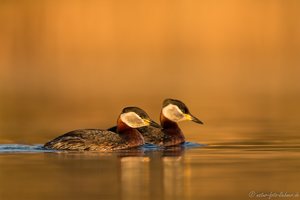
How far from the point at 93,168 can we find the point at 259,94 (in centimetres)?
1697

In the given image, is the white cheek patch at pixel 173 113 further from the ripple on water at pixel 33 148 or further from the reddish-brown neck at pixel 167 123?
the ripple on water at pixel 33 148

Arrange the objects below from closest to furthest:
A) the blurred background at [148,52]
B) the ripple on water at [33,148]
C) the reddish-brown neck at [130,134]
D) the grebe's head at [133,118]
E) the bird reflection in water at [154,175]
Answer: the bird reflection in water at [154,175] < the ripple on water at [33,148] < the reddish-brown neck at [130,134] < the grebe's head at [133,118] < the blurred background at [148,52]

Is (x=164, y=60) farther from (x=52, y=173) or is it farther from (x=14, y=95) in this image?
(x=52, y=173)

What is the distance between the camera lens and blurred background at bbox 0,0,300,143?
111ft

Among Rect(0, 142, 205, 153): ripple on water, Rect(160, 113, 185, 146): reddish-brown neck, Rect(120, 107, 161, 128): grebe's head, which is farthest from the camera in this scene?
Rect(160, 113, 185, 146): reddish-brown neck

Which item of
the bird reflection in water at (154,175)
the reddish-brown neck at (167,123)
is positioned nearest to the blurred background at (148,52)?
the reddish-brown neck at (167,123)

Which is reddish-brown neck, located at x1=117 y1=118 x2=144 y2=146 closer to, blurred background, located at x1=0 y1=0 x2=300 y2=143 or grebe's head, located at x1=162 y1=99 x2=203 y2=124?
grebe's head, located at x1=162 y1=99 x2=203 y2=124

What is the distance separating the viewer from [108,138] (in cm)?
1875

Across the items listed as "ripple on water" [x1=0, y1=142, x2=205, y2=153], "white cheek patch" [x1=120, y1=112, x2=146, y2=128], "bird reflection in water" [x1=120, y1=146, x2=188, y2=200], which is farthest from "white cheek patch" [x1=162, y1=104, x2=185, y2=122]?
"bird reflection in water" [x1=120, y1=146, x2=188, y2=200]

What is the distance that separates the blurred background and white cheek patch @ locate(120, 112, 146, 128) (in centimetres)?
1005

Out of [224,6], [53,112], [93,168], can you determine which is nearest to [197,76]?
[224,6]

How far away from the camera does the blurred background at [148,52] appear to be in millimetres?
33688

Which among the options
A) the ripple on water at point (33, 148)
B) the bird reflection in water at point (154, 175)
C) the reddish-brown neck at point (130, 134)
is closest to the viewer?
the bird reflection in water at point (154, 175)

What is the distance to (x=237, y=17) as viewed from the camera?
166ft
